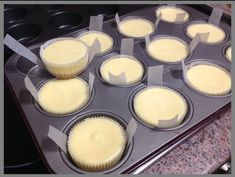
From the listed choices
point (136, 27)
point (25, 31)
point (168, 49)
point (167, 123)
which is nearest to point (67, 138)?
point (167, 123)

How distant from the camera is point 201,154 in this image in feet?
3.27

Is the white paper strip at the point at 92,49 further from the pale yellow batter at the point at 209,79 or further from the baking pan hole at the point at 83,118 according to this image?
the pale yellow batter at the point at 209,79

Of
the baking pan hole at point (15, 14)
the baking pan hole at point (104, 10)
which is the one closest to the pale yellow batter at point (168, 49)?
the baking pan hole at point (104, 10)

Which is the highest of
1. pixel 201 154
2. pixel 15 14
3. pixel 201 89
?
pixel 15 14

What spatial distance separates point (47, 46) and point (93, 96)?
0.36 metres

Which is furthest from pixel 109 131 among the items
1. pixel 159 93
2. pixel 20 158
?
pixel 20 158

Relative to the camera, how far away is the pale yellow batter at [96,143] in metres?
0.90

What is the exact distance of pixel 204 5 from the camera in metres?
1.66

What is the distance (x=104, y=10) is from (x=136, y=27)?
35 centimetres

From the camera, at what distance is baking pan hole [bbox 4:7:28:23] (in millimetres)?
1684

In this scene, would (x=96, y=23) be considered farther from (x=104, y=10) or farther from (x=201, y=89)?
(x=201, y=89)

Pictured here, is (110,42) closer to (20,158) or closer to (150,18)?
(150,18)

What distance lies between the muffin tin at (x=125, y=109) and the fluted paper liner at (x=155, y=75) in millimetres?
35

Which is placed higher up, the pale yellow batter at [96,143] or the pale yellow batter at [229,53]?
the pale yellow batter at [229,53]
